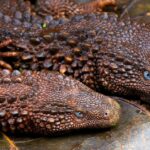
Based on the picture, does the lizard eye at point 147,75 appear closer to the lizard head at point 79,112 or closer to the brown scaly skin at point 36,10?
the lizard head at point 79,112

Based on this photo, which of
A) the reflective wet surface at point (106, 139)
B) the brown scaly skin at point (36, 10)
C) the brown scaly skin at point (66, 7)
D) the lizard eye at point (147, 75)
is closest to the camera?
the reflective wet surface at point (106, 139)

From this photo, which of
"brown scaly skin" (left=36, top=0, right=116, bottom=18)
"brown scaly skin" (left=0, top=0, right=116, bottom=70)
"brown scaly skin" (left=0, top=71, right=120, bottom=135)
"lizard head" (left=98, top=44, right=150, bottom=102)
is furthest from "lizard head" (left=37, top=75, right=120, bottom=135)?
"brown scaly skin" (left=36, top=0, right=116, bottom=18)

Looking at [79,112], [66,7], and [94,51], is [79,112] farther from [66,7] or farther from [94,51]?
[66,7]

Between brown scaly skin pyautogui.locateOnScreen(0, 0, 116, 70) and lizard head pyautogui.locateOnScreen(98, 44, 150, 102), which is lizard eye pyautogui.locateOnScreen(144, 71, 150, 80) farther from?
brown scaly skin pyautogui.locateOnScreen(0, 0, 116, 70)

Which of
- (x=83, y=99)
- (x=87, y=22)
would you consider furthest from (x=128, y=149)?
(x=87, y=22)

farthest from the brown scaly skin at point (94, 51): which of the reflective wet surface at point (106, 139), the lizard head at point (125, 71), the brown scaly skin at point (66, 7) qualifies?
the brown scaly skin at point (66, 7)

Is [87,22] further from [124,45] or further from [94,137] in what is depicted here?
[94,137]
